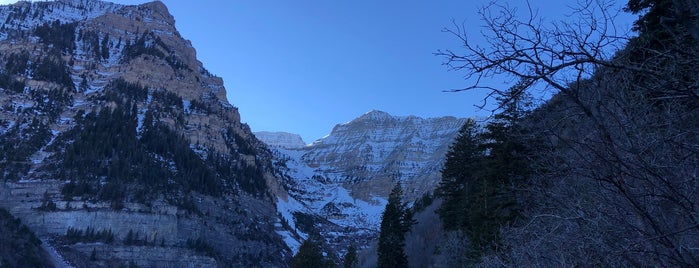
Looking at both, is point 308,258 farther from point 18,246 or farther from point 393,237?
point 18,246

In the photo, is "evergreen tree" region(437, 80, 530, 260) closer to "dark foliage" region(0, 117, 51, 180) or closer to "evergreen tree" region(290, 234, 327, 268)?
"evergreen tree" region(290, 234, 327, 268)

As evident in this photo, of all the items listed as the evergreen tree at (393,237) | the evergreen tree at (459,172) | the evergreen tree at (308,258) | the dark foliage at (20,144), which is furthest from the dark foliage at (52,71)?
the evergreen tree at (459,172)

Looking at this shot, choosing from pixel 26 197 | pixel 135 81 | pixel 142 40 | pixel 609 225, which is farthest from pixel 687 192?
pixel 142 40

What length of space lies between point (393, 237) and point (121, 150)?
89048 millimetres

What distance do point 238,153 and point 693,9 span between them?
158385 mm

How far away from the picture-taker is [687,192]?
3490 mm

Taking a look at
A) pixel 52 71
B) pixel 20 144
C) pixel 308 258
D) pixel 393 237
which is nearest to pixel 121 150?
pixel 20 144

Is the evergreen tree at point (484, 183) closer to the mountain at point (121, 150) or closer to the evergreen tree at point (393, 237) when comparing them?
the evergreen tree at point (393, 237)

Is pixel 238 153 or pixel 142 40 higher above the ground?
pixel 142 40

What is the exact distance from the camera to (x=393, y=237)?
1294 inches

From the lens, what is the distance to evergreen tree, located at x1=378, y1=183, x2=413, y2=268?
3222 cm

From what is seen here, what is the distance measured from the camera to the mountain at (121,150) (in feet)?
291

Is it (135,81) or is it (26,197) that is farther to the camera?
(135,81)

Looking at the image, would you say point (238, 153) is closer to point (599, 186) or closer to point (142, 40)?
point (142, 40)
